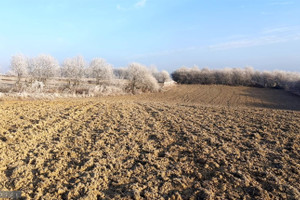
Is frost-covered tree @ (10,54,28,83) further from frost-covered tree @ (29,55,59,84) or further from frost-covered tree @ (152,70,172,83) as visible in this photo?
frost-covered tree @ (152,70,172,83)

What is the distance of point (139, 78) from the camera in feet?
112

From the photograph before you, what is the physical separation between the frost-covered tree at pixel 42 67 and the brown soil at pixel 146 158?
766 inches

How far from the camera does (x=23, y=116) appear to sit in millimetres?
10203

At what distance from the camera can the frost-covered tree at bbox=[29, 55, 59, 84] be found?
27.4 m

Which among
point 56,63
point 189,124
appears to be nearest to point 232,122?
point 189,124

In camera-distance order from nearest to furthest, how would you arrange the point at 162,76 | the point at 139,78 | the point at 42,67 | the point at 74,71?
the point at 42,67 < the point at 74,71 < the point at 139,78 < the point at 162,76

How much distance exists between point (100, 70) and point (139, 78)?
22.7 feet

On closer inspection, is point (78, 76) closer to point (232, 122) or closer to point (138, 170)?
point (232, 122)

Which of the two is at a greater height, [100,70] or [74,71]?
[100,70]

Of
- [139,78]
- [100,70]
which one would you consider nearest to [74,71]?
[100,70]

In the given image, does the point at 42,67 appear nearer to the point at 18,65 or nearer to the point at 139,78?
the point at 18,65

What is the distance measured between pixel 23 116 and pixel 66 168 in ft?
21.3

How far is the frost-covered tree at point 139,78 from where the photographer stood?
34250 mm

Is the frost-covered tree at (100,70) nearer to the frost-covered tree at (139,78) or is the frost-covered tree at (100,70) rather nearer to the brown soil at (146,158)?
the frost-covered tree at (139,78)
